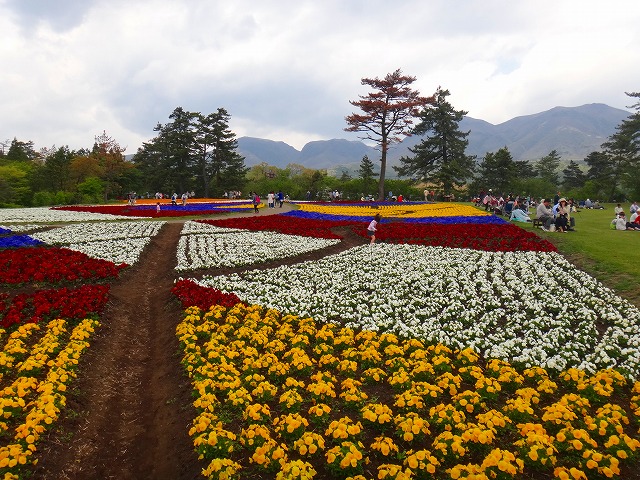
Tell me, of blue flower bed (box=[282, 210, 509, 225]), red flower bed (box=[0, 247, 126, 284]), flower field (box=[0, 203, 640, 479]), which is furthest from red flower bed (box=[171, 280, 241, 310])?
blue flower bed (box=[282, 210, 509, 225])

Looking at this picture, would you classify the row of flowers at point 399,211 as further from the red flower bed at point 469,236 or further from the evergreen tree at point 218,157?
the evergreen tree at point 218,157

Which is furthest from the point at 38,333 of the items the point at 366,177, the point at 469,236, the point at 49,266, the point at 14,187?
the point at 14,187

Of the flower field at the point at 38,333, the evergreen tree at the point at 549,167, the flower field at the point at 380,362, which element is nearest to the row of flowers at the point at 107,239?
the flower field at the point at 380,362

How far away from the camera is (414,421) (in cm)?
598

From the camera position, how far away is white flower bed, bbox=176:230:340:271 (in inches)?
690

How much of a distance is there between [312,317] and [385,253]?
29.1 feet

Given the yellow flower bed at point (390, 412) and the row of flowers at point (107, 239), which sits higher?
the row of flowers at point (107, 239)

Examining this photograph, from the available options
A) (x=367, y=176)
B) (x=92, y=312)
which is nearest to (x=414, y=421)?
(x=92, y=312)

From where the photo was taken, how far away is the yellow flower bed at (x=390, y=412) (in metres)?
5.38

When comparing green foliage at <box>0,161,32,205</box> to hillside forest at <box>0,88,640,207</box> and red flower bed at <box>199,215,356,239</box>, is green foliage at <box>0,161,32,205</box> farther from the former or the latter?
red flower bed at <box>199,215,356,239</box>

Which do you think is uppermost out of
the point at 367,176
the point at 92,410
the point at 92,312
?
the point at 367,176

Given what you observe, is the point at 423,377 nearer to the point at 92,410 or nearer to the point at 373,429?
A: the point at 373,429

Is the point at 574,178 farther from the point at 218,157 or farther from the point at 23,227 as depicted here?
the point at 23,227

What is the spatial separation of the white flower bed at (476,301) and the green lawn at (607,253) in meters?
0.62
